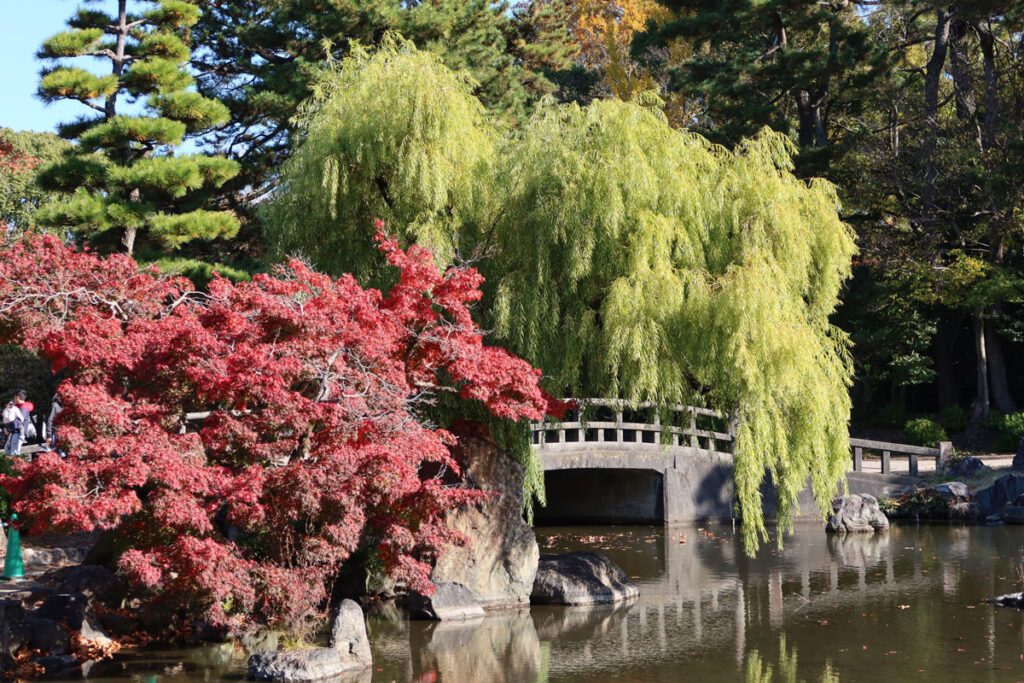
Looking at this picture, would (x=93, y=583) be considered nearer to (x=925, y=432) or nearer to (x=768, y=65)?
(x=768, y=65)

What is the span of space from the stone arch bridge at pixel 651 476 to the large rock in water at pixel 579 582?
5.31 m

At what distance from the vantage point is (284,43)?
25.6 m

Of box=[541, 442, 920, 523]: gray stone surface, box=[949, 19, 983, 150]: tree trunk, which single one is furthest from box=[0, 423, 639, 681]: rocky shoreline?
box=[949, 19, 983, 150]: tree trunk

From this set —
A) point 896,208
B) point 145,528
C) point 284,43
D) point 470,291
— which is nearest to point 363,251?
point 470,291

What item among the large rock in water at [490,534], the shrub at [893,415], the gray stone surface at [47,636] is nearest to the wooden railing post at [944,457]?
the shrub at [893,415]

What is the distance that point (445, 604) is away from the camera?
13.1 meters

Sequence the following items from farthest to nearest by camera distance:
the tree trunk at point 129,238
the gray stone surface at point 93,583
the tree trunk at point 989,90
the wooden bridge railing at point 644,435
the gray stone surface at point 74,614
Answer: the tree trunk at point 989,90 → the tree trunk at point 129,238 → the wooden bridge railing at point 644,435 → the gray stone surface at point 93,583 → the gray stone surface at point 74,614

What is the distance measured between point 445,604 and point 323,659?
10.00 feet

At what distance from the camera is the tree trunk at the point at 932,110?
90.0 feet

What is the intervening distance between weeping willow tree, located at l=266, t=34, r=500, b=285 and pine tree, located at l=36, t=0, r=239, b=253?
6.13 meters

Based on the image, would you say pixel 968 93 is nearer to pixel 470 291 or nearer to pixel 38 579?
pixel 470 291

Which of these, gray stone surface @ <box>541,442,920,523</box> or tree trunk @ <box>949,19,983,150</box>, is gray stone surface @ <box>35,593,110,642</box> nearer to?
gray stone surface @ <box>541,442,920,523</box>

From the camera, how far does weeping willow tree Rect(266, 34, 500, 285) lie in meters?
13.1

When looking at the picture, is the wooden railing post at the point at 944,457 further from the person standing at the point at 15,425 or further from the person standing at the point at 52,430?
the person standing at the point at 15,425
